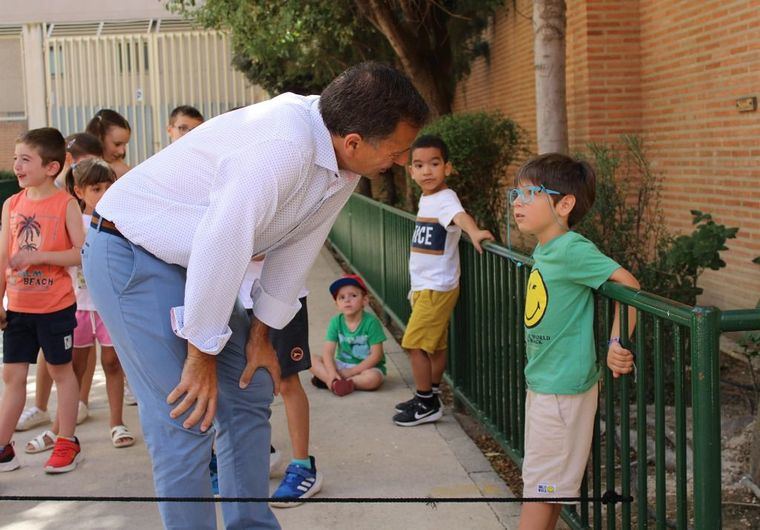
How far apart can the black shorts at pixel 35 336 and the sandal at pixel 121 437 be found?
1.99 ft

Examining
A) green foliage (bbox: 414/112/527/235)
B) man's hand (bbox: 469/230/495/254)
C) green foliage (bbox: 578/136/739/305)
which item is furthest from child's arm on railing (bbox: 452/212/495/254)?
green foliage (bbox: 414/112/527/235)

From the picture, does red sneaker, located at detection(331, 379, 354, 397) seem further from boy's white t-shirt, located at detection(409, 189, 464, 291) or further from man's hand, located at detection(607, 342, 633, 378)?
man's hand, located at detection(607, 342, 633, 378)

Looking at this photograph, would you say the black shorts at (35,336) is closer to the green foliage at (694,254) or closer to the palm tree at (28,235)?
the palm tree at (28,235)

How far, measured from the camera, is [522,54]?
14234 millimetres

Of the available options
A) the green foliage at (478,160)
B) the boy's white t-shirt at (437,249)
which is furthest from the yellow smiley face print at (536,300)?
the green foliage at (478,160)

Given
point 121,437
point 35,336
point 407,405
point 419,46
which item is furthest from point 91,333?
point 419,46

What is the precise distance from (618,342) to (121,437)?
10.6 feet

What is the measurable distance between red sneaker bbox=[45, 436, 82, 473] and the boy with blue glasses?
8.55ft

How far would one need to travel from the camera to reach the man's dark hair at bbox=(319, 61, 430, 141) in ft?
9.13

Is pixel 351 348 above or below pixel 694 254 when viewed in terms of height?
below

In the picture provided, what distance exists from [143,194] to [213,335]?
1.59 ft

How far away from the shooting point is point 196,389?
9.31 ft

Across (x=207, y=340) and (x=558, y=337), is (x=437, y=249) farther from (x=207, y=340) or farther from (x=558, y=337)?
(x=207, y=340)

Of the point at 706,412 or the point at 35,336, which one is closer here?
the point at 706,412
